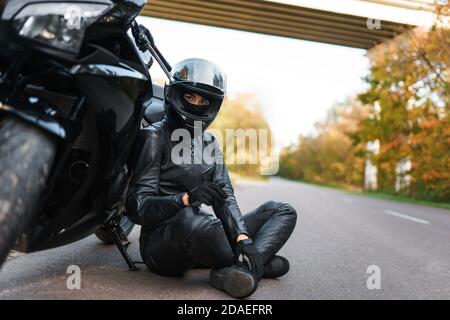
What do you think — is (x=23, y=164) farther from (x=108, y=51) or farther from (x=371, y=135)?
(x=371, y=135)

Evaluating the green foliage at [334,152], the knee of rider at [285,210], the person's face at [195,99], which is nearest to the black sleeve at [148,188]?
the person's face at [195,99]

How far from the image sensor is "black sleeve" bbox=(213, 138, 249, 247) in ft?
10.6

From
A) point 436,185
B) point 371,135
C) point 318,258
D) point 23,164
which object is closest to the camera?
point 23,164

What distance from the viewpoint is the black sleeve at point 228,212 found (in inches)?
127

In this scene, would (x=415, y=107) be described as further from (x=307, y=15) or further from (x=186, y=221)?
(x=186, y=221)

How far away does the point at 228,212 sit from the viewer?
131 inches

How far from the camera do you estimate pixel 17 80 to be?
6.54 ft

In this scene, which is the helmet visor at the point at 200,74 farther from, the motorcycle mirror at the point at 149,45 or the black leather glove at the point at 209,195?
the black leather glove at the point at 209,195

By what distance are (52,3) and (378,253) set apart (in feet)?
14.0

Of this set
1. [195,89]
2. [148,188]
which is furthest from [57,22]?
[148,188]

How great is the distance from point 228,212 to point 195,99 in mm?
750

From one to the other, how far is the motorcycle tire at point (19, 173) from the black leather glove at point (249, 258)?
1441 millimetres

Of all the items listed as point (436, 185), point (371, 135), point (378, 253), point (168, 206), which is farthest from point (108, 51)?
point (371, 135)

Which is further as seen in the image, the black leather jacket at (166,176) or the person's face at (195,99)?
the person's face at (195,99)
